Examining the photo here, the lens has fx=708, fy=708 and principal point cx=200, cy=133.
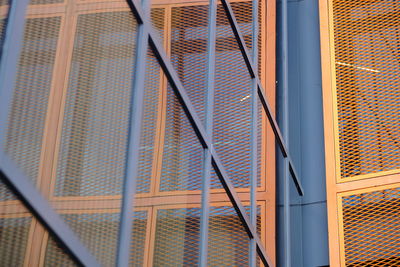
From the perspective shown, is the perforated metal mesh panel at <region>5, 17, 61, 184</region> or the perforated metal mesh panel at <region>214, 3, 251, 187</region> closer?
the perforated metal mesh panel at <region>5, 17, 61, 184</region>

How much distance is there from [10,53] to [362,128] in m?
7.06

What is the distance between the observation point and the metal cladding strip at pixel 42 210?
3076 millimetres

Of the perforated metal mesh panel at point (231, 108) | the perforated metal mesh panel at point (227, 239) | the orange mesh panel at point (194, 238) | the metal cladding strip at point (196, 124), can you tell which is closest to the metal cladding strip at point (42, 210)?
the orange mesh panel at point (194, 238)

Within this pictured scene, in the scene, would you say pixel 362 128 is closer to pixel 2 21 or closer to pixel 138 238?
pixel 138 238

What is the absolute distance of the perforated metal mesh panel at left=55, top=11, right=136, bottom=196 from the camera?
372 centimetres

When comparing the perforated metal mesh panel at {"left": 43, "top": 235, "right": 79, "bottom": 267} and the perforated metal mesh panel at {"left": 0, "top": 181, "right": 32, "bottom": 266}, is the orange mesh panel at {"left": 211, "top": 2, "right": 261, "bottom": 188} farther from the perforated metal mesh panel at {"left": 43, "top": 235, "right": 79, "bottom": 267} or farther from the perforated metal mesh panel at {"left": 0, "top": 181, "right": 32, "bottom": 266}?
the perforated metal mesh panel at {"left": 0, "top": 181, "right": 32, "bottom": 266}

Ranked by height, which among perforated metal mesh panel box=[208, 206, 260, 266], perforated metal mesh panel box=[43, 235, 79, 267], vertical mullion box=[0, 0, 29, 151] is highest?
vertical mullion box=[0, 0, 29, 151]

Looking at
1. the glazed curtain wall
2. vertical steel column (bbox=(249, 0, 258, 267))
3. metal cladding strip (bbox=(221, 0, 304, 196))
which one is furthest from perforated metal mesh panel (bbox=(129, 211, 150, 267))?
the glazed curtain wall

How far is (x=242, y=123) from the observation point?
299 inches

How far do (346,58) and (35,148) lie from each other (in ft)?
24.2

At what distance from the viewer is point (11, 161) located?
3.10 meters

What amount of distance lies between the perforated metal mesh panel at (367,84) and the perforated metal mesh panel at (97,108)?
5474mm

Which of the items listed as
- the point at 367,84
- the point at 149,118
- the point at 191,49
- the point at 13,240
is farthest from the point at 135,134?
the point at 367,84

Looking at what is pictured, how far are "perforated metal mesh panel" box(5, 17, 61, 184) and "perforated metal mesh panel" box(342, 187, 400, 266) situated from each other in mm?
6293
